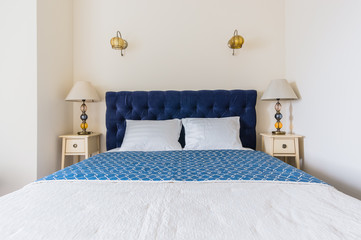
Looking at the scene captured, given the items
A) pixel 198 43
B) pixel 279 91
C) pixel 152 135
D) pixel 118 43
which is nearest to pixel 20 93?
pixel 118 43

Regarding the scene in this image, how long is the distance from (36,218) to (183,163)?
898mm

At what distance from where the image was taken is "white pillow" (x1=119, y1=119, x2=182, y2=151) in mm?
1914

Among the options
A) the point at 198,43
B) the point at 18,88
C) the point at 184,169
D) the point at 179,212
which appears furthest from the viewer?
the point at 198,43

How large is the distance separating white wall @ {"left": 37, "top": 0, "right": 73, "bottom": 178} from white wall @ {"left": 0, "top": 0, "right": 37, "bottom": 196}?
2.3 inches

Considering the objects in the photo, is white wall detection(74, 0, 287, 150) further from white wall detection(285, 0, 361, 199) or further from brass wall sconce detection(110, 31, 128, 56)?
white wall detection(285, 0, 361, 199)

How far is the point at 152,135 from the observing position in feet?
6.47

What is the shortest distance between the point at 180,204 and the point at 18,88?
2090 millimetres

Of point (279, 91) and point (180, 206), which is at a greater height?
point (279, 91)

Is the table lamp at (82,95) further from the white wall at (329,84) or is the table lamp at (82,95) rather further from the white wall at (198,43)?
the white wall at (329,84)

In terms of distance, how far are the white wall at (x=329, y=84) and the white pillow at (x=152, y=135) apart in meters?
1.36

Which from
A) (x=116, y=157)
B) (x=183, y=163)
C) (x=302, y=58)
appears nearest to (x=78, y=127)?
(x=116, y=157)

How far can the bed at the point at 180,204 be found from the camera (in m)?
0.55

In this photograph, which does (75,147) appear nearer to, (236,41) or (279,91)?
(236,41)

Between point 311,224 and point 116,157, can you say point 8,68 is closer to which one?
point 116,157
